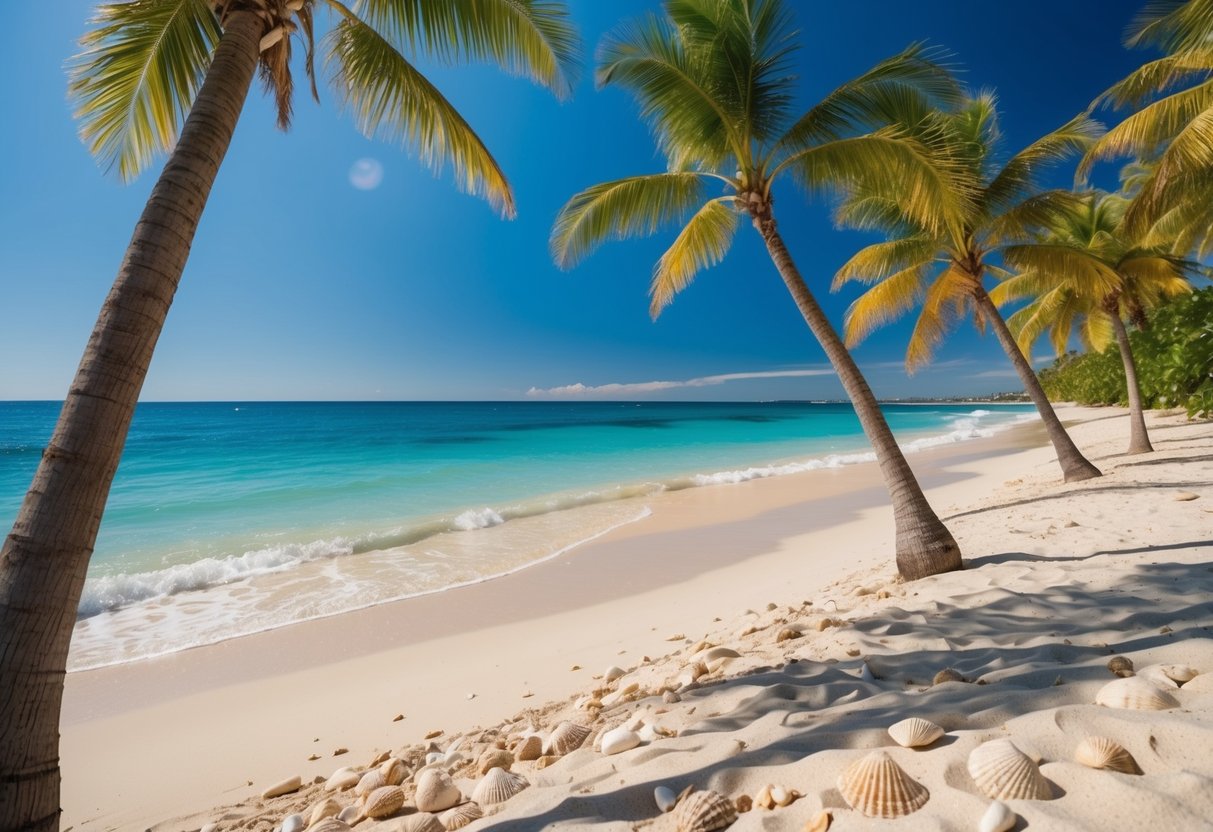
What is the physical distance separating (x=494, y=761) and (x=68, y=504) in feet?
6.95

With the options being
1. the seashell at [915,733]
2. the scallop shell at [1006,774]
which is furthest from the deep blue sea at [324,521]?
the scallop shell at [1006,774]

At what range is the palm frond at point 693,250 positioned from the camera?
22.9ft

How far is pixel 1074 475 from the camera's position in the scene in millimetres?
8398

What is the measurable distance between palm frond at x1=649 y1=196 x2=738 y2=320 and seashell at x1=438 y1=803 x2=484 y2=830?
20.7ft

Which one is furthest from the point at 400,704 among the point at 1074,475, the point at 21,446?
the point at 21,446

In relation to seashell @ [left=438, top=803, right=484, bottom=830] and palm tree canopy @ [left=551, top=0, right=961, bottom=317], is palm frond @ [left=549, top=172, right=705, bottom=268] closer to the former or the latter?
palm tree canopy @ [left=551, top=0, right=961, bottom=317]

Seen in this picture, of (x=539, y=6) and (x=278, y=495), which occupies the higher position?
(x=539, y=6)

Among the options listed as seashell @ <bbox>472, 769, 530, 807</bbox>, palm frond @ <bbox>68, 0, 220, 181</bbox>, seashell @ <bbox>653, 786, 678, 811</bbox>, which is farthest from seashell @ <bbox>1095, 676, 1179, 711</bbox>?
palm frond @ <bbox>68, 0, 220, 181</bbox>

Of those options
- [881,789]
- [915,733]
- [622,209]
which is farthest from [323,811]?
[622,209]

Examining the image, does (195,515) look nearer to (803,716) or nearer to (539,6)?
(539,6)

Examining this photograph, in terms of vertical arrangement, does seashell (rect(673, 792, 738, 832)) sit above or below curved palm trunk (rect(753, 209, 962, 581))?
below

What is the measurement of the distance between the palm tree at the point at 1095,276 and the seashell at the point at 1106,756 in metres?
9.51

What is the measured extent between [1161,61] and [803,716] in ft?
36.4

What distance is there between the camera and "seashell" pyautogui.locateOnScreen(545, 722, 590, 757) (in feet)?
8.48
